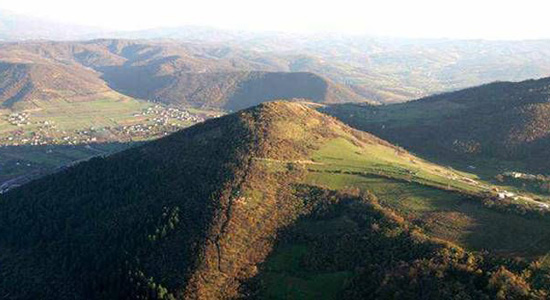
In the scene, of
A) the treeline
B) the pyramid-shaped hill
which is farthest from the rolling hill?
the treeline

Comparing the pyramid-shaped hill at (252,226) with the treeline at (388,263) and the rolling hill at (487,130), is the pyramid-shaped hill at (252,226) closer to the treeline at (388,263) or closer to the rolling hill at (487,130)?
the treeline at (388,263)

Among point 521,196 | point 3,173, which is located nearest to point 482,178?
point 521,196

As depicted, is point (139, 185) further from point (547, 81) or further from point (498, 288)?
point (547, 81)

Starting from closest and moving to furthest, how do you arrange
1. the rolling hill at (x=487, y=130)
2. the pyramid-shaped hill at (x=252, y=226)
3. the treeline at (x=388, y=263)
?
the treeline at (x=388, y=263) < the pyramid-shaped hill at (x=252, y=226) < the rolling hill at (x=487, y=130)

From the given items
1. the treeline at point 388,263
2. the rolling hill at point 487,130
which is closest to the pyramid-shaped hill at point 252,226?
the treeline at point 388,263

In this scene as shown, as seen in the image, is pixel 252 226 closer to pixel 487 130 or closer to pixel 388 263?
pixel 388 263

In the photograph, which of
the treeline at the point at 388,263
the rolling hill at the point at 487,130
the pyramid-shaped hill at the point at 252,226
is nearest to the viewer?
the treeline at the point at 388,263

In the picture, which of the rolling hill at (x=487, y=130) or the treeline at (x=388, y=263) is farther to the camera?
the rolling hill at (x=487, y=130)
